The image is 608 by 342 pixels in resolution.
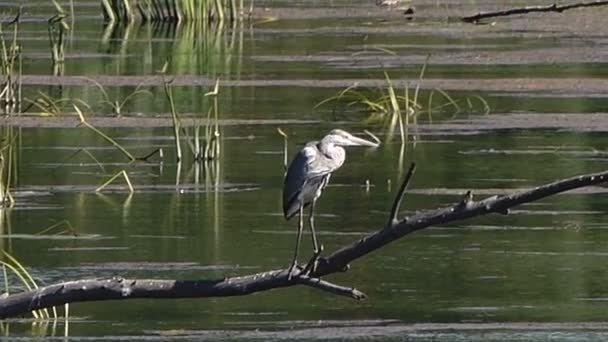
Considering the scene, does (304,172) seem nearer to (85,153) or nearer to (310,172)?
(310,172)

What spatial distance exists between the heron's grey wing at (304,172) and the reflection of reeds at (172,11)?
2251 centimetres

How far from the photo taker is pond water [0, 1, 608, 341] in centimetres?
839

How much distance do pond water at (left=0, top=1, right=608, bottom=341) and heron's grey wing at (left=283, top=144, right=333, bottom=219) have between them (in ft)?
3.12

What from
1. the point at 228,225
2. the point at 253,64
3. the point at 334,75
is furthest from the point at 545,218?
the point at 253,64

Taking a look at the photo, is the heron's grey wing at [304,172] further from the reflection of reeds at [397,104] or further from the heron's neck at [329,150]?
the reflection of reeds at [397,104]

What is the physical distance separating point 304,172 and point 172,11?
939 inches

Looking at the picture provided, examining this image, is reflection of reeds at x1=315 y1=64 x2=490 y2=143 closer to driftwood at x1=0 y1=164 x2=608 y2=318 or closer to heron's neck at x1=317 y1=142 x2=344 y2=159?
heron's neck at x1=317 y1=142 x2=344 y2=159

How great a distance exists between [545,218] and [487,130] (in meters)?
4.39

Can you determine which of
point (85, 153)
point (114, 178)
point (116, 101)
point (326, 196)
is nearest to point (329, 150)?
point (326, 196)

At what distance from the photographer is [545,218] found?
11.1 m

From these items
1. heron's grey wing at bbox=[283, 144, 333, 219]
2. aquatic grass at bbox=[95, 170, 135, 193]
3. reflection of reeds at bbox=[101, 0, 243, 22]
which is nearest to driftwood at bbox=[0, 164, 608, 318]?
heron's grey wing at bbox=[283, 144, 333, 219]

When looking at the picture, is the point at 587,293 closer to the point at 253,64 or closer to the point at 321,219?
the point at 321,219

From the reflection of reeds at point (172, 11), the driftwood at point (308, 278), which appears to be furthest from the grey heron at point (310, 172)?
the reflection of reeds at point (172, 11)

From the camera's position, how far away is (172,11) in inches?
1206
